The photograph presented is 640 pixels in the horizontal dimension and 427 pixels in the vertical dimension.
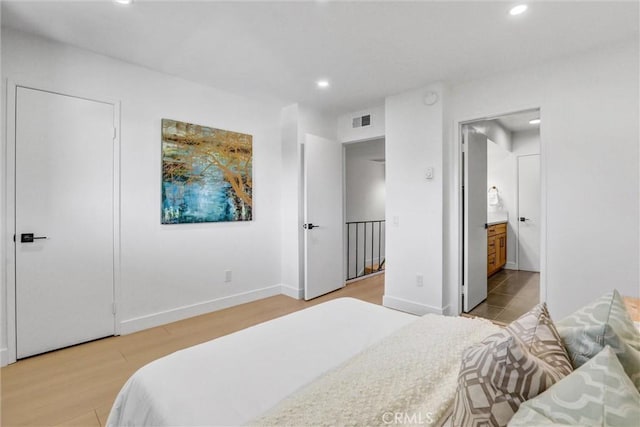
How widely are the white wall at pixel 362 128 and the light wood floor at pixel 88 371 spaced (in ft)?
8.41

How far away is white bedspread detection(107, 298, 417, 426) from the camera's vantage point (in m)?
0.95

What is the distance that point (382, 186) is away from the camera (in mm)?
6676

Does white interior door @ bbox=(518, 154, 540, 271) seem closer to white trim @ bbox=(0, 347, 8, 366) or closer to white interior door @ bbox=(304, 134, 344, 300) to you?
white interior door @ bbox=(304, 134, 344, 300)

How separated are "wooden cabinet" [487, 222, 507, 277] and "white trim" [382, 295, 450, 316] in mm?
2082

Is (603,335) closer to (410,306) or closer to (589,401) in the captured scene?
(589,401)

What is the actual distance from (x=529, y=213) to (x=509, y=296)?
2304 millimetres

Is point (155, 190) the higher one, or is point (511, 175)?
point (511, 175)

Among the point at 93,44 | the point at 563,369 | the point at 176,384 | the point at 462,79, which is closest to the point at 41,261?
the point at 93,44

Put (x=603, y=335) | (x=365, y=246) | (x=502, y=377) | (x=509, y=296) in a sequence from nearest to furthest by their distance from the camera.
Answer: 1. (x=502, y=377)
2. (x=603, y=335)
3. (x=509, y=296)
4. (x=365, y=246)

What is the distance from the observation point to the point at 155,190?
2.96m

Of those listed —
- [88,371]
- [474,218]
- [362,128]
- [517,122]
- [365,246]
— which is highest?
[517,122]

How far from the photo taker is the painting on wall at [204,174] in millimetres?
3043

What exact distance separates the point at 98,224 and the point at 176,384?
222 cm
